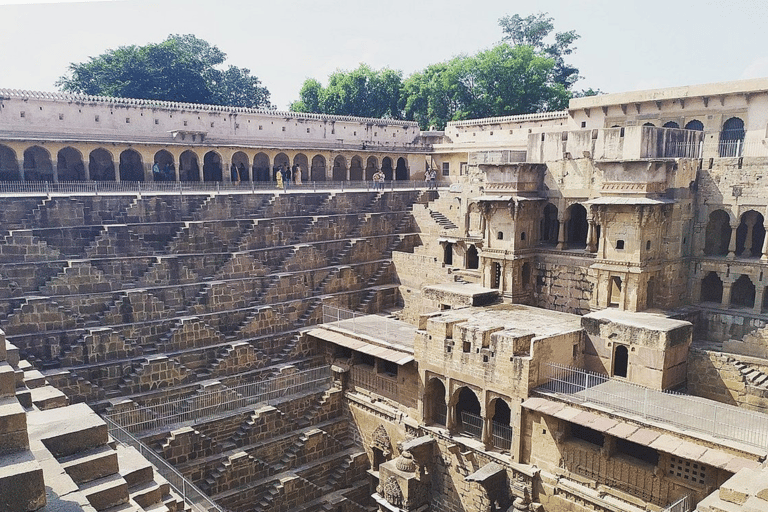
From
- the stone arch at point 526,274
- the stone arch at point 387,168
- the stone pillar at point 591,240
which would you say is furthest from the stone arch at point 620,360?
the stone arch at point 387,168

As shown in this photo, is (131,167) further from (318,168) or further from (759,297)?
(759,297)

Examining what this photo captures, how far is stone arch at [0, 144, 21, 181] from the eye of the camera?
26.5 meters

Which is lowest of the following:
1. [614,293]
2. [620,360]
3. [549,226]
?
[620,360]

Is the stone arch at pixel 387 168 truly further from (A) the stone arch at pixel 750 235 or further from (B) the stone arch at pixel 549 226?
A: (A) the stone arch at pixel 750 235

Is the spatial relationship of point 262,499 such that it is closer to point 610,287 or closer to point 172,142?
point 610,287

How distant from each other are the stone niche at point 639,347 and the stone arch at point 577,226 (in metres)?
5.46

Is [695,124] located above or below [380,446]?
above

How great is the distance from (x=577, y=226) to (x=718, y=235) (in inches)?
199

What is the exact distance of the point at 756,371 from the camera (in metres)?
17.5

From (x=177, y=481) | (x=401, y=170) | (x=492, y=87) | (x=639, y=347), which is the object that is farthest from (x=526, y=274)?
(x=492, y=87)

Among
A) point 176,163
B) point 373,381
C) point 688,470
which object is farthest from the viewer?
point 176,163

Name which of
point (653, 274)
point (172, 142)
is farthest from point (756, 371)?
point (172, 142)

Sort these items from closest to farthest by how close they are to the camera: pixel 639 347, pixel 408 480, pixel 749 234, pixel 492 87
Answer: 1. pixel 639 347
2. pixel 408 480
3. pixel 749 234
4. pixel 492 87

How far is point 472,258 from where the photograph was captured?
26.7m
